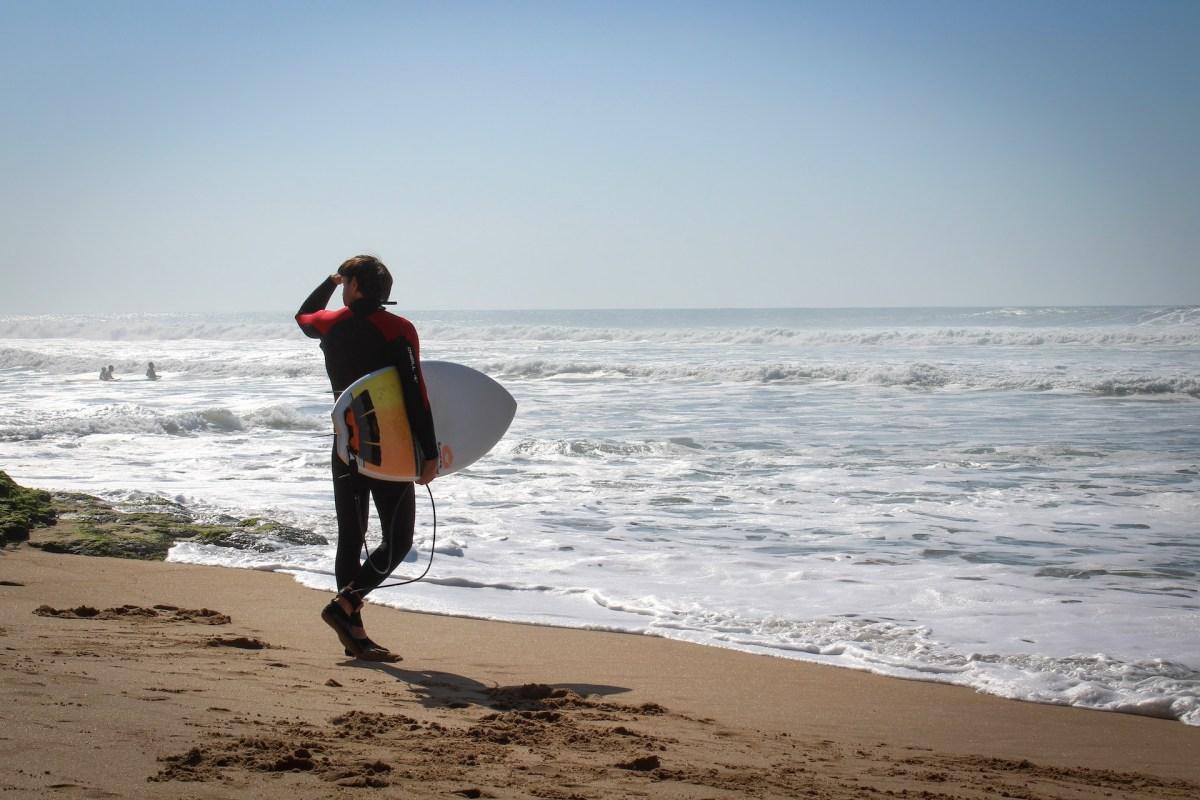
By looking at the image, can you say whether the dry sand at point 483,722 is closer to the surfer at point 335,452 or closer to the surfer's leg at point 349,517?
the surfer at point 335,452

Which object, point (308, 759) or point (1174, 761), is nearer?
point (308, 759)

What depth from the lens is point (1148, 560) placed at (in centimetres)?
664

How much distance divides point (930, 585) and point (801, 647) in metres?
1.48

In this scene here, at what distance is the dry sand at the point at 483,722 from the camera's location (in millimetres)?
2602

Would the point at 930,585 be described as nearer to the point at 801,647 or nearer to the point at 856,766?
the point at 801,647

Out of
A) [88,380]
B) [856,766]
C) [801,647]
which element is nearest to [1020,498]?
[801,647]

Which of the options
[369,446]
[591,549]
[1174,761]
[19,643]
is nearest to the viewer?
[1174,761]

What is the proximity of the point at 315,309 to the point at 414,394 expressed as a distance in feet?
2.58

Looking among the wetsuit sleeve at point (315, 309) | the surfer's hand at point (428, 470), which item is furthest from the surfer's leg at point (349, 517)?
the wetsuit sleeve at point (315, 309)

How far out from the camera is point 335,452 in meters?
4.36

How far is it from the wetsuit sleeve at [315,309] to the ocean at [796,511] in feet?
4.87

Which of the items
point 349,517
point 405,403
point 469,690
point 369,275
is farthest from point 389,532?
point 369,275

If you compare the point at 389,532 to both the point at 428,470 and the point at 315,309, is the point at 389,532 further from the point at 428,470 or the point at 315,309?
the point at 315,309

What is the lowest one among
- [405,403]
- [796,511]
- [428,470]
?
[796,511]
